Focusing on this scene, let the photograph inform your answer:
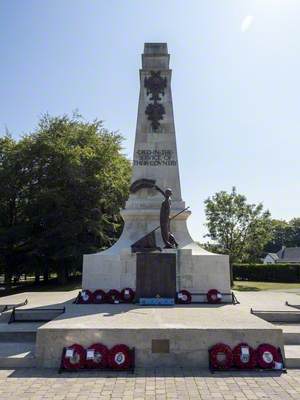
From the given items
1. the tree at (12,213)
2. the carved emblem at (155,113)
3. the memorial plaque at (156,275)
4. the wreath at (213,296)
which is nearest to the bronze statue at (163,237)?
the memorial plaque at (156,275)

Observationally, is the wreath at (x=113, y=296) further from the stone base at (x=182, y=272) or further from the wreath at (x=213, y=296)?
the wreath at (x=213, y=296)

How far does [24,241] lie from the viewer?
26031 millimetres

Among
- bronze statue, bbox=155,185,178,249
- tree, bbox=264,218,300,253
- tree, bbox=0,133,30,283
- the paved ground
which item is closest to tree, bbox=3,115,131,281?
tree, bbox=0,133,30,283

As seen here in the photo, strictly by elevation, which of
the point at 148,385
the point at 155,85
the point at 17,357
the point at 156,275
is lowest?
the point at 148,385

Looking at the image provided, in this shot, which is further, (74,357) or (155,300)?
(155,300)

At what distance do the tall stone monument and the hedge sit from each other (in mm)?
23172

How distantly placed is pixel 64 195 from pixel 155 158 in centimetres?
1196

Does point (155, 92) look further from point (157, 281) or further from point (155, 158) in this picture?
point (157, 281)

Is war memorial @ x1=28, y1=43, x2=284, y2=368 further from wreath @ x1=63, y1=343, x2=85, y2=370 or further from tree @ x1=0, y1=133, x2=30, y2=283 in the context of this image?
tree @ x1=0, y1=133, x2=30, y2=283

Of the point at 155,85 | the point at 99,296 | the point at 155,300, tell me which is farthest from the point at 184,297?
the point at 155,85

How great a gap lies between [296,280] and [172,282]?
26416 mm

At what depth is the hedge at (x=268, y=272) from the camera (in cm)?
3378

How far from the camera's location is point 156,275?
11000 millimetres

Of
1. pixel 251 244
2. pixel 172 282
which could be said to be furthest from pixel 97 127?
pixel 172 282
